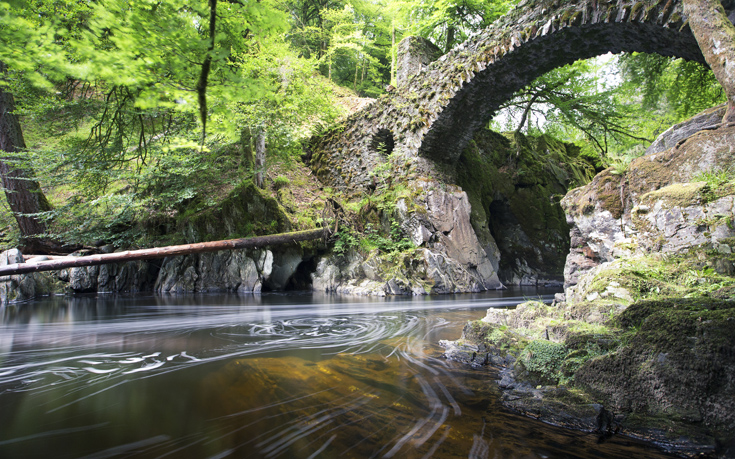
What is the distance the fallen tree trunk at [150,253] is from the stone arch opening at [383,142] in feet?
12.3

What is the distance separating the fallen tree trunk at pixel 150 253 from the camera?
614 cm

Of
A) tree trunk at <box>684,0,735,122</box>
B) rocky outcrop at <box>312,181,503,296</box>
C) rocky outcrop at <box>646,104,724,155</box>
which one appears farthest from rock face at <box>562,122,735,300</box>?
rocky outcrop at <box>312,181,503,296</box>

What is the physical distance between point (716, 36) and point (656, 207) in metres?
2.85

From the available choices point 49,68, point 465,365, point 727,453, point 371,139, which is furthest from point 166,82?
point 371,139

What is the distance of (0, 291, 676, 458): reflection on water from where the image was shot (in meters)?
1.49

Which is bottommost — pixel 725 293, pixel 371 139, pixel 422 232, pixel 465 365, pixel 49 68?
pixel 465 365

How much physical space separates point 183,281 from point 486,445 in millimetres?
9669

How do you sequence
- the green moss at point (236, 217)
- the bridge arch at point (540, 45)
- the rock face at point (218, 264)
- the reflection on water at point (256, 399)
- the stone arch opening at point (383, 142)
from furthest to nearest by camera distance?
the stone arch opening at point (383, 142) → the green moss at point (236, 217) → the rock face at point (218, 264) → the bridge arch at point (540, 45) → the reflection on water at point (256, 399)

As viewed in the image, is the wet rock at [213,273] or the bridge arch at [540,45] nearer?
the bridge arch at [540,45]

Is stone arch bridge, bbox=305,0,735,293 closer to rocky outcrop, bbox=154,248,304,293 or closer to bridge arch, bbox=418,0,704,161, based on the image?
bridge arch, bbox=418,0,704,161

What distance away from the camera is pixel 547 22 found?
22.1 ft

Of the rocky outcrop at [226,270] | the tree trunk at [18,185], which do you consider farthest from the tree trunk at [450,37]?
the tree trunk at [18,185]

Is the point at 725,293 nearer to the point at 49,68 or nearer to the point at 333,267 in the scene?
the point at 49,68

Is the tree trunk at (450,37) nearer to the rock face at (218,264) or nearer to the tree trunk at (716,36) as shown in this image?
the rock face at (218,264)
